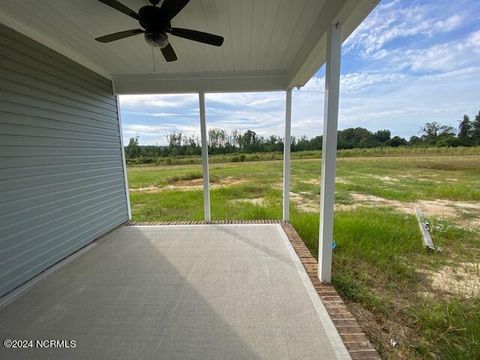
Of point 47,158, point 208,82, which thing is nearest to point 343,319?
point 47,158

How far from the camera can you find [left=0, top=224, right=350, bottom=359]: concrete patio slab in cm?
146

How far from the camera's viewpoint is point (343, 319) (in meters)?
1.68

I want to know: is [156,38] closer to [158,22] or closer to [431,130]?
[158,22]

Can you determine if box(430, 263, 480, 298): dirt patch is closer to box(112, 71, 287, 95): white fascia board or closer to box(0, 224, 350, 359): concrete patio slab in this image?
box(0, 224, 350, 359): concrete patio slab

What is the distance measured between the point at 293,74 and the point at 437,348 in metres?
3.24

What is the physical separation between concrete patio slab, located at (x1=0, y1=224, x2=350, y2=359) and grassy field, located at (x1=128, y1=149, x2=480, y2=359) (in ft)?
1.86

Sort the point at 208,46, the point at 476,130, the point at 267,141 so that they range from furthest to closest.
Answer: the point at 267,141 < the point at 476,130 < the point at 208,46

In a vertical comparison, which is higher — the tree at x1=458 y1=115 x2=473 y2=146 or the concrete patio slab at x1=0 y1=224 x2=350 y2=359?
the tree at x1=458 y1=115 x2=473 y2=146

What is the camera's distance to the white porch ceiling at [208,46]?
195 cm

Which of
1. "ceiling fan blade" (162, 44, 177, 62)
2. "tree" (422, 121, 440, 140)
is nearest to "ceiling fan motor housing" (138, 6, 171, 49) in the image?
"ceiling fan blade" (162, 44, 177, 62)

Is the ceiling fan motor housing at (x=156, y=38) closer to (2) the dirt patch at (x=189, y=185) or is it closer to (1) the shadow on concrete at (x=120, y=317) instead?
(1) the shadow on concrete at (x=120, y=317)

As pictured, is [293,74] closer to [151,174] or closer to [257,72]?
[257,72]

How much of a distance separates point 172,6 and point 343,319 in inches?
103

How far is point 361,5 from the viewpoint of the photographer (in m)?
1.55
